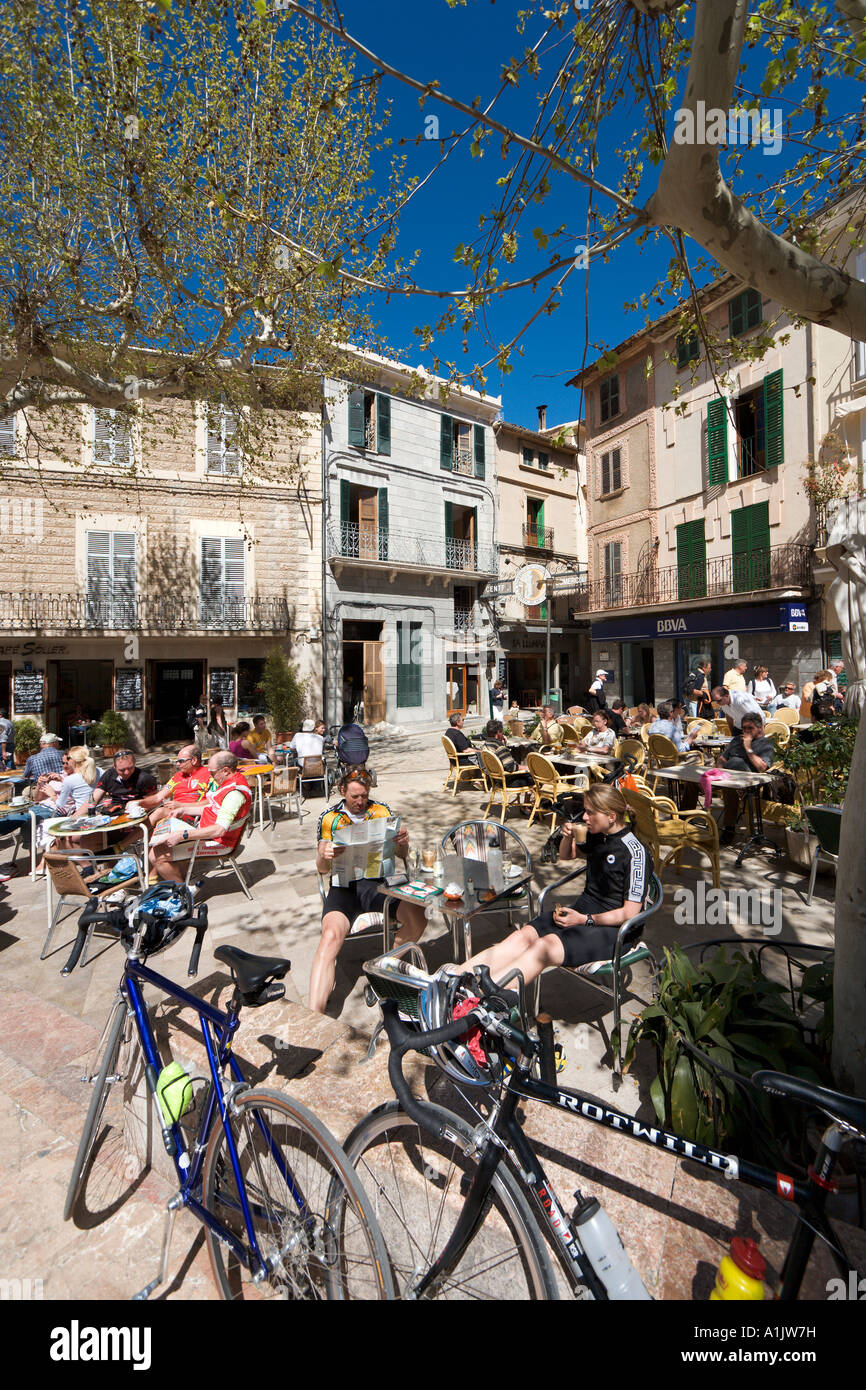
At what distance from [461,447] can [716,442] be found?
866 cm

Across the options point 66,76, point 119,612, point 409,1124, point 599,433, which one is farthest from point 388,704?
point 409,1124

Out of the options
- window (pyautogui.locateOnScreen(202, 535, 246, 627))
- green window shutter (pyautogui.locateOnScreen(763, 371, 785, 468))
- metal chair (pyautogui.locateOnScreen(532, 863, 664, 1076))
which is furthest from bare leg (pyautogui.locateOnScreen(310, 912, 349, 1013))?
green window shutter (pyautogui.locateOnScreen(763, 371, 785, 468))

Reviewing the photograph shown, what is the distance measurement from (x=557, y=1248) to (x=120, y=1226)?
158 cm

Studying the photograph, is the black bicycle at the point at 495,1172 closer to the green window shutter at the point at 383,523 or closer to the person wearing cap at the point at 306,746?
the person wearing cap at the point at 306,746

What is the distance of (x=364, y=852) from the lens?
11.9ft

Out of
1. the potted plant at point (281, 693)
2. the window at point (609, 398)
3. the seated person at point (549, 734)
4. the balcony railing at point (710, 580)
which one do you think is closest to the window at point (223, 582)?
the potted plant at point (281, 693)

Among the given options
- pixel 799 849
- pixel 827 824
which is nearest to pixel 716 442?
pixel 799 849

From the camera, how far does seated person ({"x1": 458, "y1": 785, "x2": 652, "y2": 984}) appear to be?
114 inches

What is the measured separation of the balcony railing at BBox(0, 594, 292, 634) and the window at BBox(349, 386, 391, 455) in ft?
19.0

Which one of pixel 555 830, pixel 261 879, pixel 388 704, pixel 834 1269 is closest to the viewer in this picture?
pixel 834 1269

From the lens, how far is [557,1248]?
143cm

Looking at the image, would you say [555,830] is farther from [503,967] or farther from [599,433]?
[599,433]

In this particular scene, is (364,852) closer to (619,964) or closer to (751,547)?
(619,964)

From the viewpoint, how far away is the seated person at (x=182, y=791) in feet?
18.4
